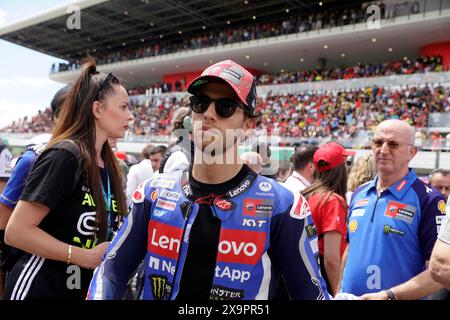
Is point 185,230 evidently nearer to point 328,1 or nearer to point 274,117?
point 274,117

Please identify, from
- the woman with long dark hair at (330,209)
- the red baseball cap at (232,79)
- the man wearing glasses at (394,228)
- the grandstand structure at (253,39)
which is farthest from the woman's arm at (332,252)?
the grandstand structure at (253,39)

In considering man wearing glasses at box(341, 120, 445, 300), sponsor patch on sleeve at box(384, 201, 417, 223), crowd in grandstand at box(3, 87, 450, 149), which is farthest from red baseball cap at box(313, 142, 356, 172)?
crowd in grandstand at box(3, 87, 450, 149)

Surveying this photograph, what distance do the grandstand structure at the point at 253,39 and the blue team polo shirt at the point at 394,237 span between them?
34.2ft

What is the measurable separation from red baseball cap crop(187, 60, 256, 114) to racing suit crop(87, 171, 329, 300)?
0.30 m

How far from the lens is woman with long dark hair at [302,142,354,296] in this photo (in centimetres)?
296

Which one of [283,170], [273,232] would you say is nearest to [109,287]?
[273,232]

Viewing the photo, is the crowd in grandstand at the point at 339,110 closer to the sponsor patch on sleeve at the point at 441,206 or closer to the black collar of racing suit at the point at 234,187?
the sponsor patch on sleeve at the point at 441,206

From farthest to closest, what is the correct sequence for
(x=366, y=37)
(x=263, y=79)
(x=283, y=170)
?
(x=263, y=79), (x=366, y=37), (x=283, y=170)

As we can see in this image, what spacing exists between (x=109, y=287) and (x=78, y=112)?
38.0 inches

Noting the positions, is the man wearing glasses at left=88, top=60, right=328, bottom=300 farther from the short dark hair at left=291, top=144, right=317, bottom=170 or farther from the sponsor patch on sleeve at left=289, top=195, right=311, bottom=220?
the short dark hair at left=291, top=144, right=317, bottom=170

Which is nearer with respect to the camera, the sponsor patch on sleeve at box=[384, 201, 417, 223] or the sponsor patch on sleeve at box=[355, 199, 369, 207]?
the sponsor patch on sleeve at box=[384, 201, 417, 223]

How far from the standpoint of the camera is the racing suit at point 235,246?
1.42 m

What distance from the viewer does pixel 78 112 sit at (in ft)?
6.73

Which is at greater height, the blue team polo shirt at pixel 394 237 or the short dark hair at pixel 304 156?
the short dark hair at pixel 304 156
